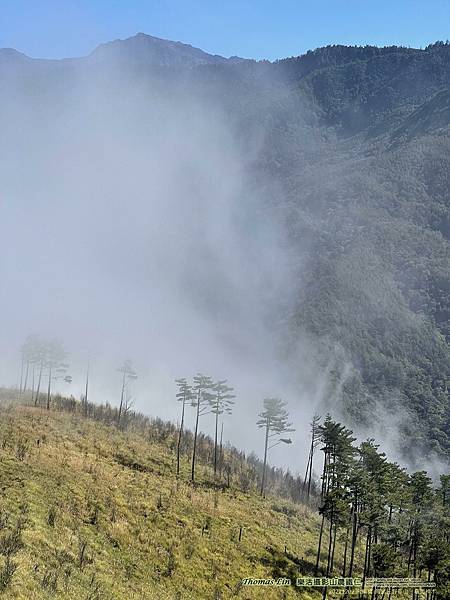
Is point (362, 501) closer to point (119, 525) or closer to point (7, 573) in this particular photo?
point (119, 525)

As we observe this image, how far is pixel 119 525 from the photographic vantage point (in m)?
43.4

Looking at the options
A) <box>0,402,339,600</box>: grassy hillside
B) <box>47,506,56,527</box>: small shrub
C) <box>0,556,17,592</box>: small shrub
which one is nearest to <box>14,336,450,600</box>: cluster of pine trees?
<box>0,402,339,600</box>: grassy hillside

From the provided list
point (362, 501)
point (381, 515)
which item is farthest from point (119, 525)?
point (381, 515)

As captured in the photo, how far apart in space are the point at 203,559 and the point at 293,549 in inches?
651

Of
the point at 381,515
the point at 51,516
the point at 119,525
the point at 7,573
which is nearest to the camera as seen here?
the point at 7,573

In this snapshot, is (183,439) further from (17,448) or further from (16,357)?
(16,357)

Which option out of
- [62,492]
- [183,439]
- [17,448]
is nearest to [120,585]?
[62,492]

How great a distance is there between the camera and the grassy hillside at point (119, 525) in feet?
101

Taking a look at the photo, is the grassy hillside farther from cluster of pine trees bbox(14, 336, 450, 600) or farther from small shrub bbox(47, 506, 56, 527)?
Result: cluster of pine trees bbox(14, 336, 450, 600)

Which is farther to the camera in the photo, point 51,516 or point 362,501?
point 362,501

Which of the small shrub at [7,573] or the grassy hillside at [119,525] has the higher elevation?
the small shrub at [7,573]

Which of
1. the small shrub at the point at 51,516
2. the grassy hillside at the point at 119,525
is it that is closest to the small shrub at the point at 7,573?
the grassy hillside at the point at 119,525

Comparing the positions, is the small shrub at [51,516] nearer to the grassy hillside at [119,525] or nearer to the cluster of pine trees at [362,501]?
the grassy hillside at [119,525]

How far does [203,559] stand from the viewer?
45.7 meters
